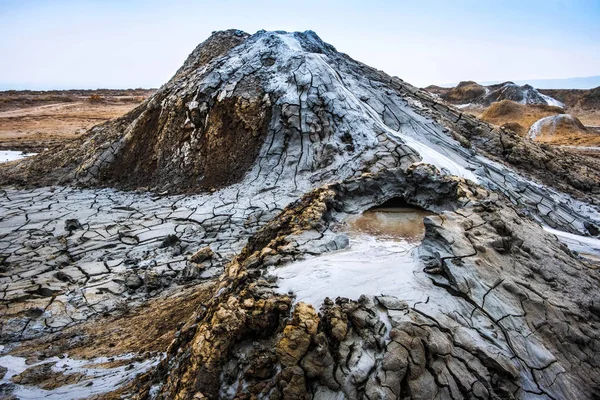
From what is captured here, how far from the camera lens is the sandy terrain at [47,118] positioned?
13969mm

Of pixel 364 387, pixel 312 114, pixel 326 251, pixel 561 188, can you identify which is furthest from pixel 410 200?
pixel 561 188

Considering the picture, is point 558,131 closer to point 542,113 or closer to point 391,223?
point 542,113

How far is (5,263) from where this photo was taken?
4.42 meters

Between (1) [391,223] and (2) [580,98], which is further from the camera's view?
(2) [580,98]

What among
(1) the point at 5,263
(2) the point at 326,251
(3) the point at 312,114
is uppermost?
(3) the point at 312,114

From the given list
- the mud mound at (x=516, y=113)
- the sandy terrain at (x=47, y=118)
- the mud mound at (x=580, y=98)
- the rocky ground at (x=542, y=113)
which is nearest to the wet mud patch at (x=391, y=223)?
the rocky ground at (x=542, y=113)

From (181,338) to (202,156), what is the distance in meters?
4.70

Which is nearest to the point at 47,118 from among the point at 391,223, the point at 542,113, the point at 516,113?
the point at 391,223

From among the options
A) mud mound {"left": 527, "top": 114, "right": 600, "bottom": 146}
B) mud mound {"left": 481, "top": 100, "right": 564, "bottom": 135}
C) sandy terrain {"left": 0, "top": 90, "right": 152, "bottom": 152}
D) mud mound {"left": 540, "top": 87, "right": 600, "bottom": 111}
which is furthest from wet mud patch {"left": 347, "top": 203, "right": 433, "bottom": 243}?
mud mound {"left": 540, "top": 87, "right": 600, "bottom": 111}

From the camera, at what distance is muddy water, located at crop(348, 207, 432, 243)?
2.95 m

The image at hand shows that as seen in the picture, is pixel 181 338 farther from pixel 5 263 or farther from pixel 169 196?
pixel 169 196

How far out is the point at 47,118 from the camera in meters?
19.4

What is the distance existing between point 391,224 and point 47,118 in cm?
2121

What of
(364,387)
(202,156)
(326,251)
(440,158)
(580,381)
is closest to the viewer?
(364,387)
